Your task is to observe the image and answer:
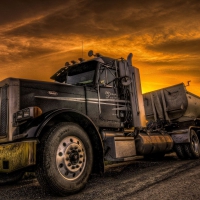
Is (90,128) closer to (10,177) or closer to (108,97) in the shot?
(108,97)

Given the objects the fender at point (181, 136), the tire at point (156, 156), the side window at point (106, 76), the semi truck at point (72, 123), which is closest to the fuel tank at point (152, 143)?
the semi truck at point (72, 123)

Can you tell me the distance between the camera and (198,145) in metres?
8.62

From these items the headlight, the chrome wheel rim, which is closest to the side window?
the chrome wheel rim

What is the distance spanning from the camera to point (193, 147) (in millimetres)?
8320

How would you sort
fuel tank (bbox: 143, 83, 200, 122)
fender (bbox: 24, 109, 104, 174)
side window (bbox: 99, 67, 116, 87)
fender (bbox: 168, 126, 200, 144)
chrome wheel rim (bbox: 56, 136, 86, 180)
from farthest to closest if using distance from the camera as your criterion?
fuel tank (bbox: 143, 83, 200, 122)
fender (bbox: 168, 126, 200, 144)
side window (bbox: 99, 67, 116, 87)
fender (bbox: 24, 109, 104, 174)
chrome wheel rim (bbox: 56, 136, 86, 180)

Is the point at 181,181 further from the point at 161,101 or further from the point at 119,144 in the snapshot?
the point at 161,101

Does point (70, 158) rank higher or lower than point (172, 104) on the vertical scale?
lower

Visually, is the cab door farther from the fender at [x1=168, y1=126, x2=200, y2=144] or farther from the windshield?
the fender at [x1=168, y1=126, x2=200, y2=144]

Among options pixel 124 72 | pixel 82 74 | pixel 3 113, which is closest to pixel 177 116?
pixel 124 72

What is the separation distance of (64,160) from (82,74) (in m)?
2.64

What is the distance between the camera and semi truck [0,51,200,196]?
3471 millimetres

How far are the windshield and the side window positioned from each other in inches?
9.2

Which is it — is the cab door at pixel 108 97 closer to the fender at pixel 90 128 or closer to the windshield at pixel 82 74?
the windshield at pixel 82 74

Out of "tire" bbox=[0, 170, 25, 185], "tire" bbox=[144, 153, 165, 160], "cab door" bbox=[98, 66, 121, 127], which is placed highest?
"cab door" bbox=[98, 66, 121, 127]
